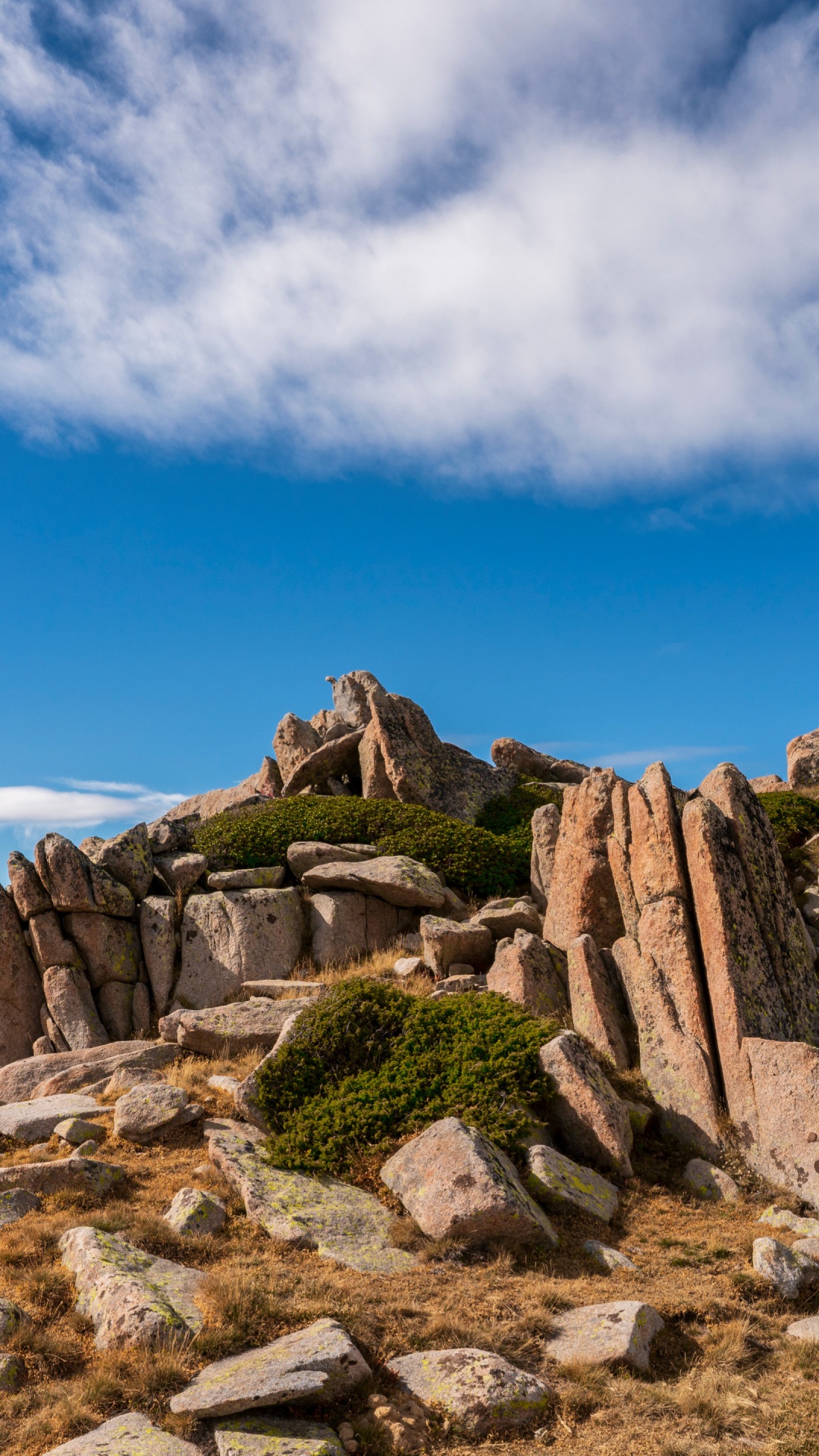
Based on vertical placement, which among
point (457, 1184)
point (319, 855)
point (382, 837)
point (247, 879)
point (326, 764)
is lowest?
point (457, 1184)

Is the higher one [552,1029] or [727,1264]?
[552,1029]

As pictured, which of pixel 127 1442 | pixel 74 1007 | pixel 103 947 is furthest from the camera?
pixel 103 947

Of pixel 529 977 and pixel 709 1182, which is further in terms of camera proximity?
pixel 529 977

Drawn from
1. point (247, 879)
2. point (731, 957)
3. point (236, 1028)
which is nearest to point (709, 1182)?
point (731, 957)

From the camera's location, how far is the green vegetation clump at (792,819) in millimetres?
24969

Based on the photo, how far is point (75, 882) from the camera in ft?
76.2

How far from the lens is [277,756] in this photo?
34156 millimetres

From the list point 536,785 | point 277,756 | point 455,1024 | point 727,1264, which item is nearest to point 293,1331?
point 727,1264

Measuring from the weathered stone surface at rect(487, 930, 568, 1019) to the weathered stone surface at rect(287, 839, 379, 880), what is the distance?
21.2 ft

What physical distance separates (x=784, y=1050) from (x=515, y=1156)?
4.26 m

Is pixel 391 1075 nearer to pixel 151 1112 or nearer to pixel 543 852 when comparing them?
pixel 151 1112

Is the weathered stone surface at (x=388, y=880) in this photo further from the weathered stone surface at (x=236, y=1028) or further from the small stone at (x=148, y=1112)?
the small stone at (x=148, y=1112)

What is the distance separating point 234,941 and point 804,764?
2007 centimetres

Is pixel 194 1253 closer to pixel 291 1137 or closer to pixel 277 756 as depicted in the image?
pixel 291 1137
